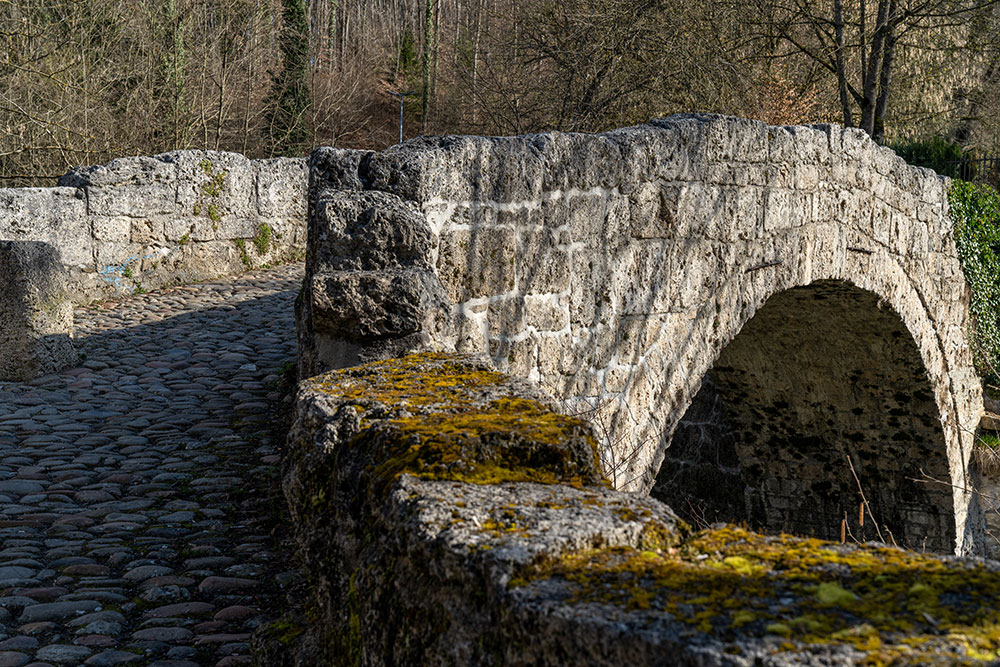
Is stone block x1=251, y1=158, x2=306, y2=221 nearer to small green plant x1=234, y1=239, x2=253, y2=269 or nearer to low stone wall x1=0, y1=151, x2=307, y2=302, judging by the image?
low stone wall x1=0, y1=151, x2=307, y2=302

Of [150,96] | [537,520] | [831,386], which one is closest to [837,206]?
[831,386]

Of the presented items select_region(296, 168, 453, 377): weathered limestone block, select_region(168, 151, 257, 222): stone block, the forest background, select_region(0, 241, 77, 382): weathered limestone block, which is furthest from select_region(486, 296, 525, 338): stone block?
the forest background

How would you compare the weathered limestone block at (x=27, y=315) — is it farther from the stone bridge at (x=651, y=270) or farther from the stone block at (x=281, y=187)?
the stone block at (x=281, y=187)

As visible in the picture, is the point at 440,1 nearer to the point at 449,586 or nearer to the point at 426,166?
the point at 426,166

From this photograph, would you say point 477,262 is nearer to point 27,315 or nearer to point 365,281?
point 365,281

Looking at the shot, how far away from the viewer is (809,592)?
1288mm

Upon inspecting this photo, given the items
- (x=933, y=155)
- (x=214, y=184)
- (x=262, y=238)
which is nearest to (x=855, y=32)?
(x=933, y=155)

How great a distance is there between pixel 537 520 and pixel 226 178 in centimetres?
909

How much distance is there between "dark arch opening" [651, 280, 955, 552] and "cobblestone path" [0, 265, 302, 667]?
4996 mm

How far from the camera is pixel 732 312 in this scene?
18.8 feet

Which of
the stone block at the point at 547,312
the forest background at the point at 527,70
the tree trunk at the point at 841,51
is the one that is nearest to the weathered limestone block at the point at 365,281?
the stone block at the point at 547,312

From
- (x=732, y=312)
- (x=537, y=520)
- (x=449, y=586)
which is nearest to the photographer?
(x=449, y=586)

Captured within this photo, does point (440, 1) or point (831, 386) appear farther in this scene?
point (440, 1)

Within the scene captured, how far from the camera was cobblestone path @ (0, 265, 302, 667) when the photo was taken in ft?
10.6
